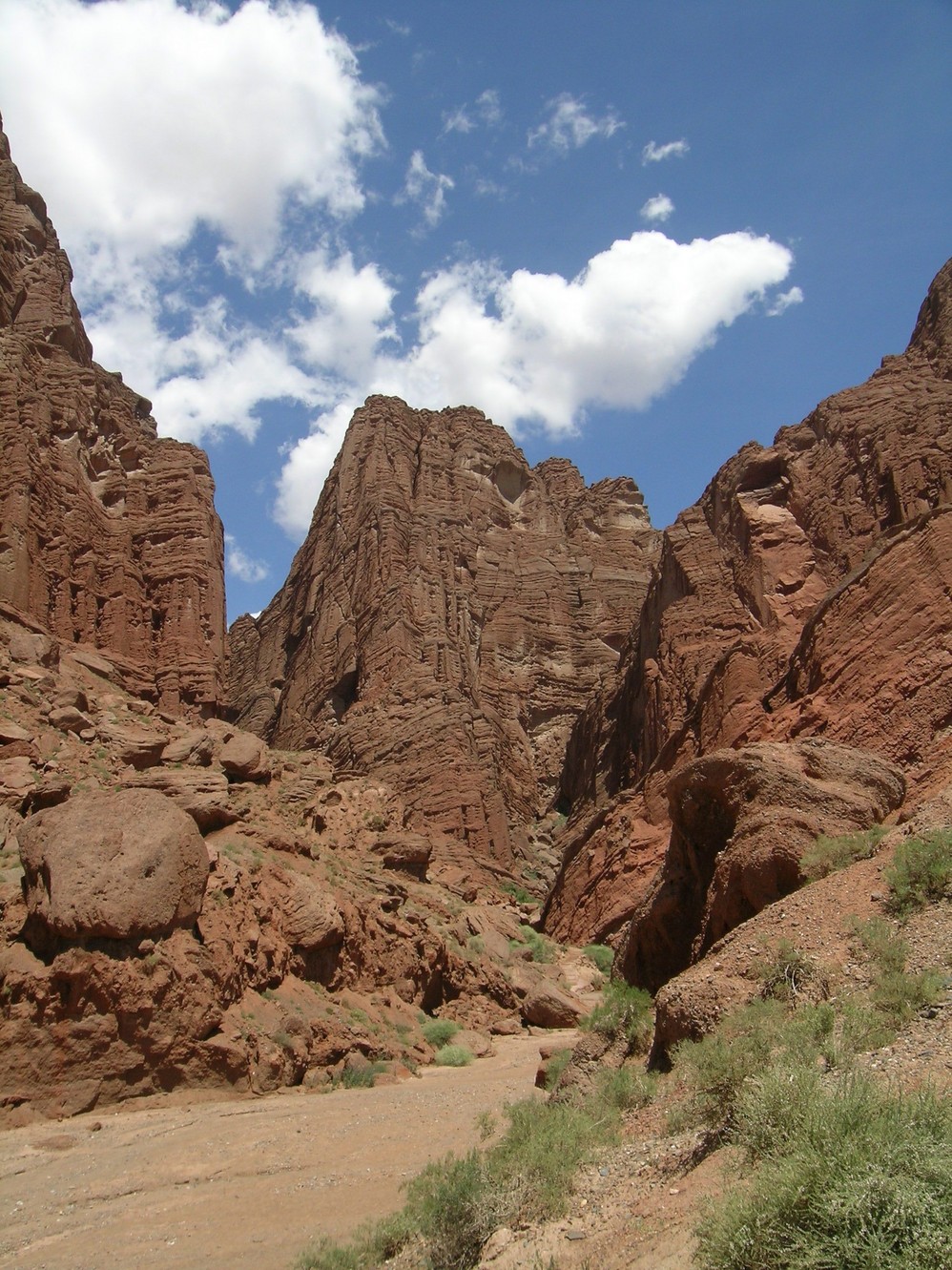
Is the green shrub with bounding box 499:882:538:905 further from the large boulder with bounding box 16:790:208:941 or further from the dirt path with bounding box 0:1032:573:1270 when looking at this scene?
the dirt path with bounding box 0:1032:573:1270

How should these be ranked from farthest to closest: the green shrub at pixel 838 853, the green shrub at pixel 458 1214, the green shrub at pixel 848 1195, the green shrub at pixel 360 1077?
the green shrub at pixel 360 1077, the green shrub at pixel 838 853, the green shrub at pixel 458 1214, the green shrub at pixel 848 1195

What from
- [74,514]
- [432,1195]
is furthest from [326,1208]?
[74,514]

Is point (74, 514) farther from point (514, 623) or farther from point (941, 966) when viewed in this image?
point (941, 966)

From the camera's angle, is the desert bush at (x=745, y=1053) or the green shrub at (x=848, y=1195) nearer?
the green shrub at (x=848, y=1195)

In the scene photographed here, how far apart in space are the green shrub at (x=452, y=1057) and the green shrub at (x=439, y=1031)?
0.72 meters

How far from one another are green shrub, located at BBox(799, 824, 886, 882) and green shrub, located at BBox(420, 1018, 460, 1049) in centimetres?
1200

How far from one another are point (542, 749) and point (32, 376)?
38.9m

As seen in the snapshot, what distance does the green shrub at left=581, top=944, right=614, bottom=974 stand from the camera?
29438 mm

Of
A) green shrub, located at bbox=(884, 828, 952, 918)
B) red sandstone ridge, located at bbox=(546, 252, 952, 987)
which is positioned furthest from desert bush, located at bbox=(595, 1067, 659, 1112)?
red sandstone ridge, located at bbox=(546, 252, 952, 987)

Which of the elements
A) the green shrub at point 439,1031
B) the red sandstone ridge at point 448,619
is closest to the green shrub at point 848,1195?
the green shrub at point 439,1031

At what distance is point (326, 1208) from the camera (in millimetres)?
8484

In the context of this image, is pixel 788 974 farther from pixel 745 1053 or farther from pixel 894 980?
pixel 745 1053

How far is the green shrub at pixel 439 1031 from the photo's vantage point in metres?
19.2

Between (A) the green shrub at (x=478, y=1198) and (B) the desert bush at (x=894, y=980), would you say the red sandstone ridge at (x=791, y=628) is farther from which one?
(A) the green shrub at (x=478, y=1198)
